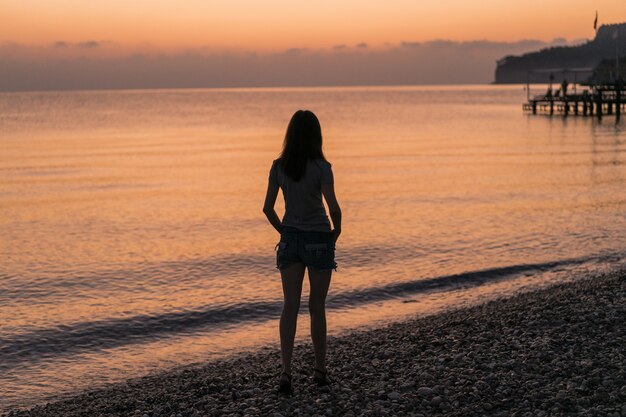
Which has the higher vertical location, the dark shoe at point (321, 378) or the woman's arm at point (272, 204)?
the woman's arm at point (272, 204)

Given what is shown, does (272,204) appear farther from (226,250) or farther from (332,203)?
(226,250)

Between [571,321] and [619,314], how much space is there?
722mm

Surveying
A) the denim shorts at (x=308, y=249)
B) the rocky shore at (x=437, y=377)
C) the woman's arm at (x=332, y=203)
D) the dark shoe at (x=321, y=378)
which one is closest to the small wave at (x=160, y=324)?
the rocky shore at (x=437, y=377)

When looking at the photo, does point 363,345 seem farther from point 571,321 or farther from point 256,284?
point 256,284

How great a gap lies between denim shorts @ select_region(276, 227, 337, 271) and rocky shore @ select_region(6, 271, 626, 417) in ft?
4.51

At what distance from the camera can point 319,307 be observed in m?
7.02

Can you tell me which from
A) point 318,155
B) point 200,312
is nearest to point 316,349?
point 318,155

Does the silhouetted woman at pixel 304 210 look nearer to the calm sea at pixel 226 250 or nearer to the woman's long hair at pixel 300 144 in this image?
the woman's long hair at pixel 300 144

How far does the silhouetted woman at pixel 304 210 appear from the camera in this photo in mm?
6680

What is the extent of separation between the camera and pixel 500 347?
867 cm

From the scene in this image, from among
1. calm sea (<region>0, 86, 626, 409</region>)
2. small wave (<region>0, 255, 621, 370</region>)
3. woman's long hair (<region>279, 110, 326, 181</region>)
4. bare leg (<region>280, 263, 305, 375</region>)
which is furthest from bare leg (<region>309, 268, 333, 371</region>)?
small wave (<region>0, 255, 621, 370</region>)

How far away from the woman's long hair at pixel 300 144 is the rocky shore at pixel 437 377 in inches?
88.7

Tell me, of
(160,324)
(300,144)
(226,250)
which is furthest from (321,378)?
(226,250)

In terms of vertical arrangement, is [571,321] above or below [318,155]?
below
